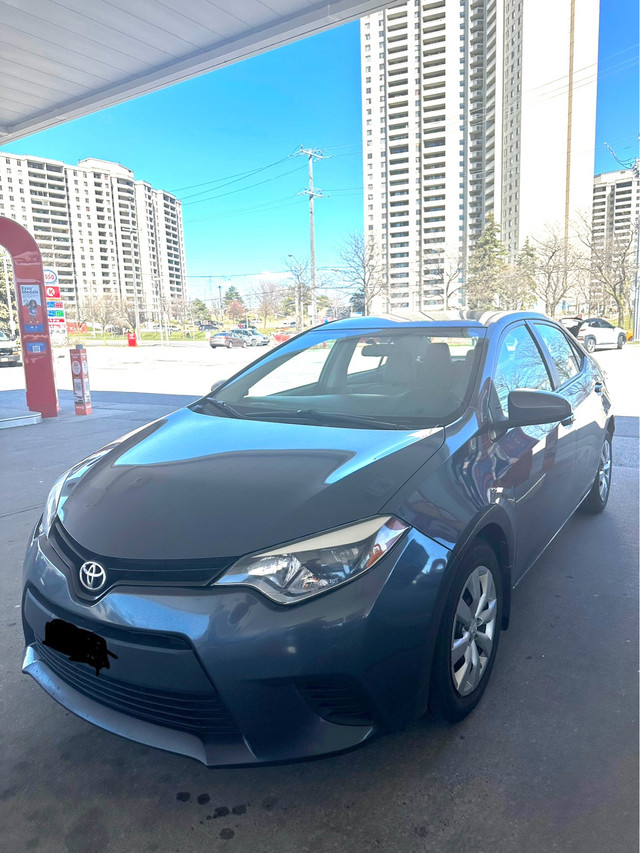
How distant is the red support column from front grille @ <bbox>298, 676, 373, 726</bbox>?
971 centimetres

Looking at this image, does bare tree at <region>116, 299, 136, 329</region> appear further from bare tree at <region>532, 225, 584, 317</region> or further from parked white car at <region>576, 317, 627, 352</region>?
parked white car at <region>576, 317, 627, 352</region>

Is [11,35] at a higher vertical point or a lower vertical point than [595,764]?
higher

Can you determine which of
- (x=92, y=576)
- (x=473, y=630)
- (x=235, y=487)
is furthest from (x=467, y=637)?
(x=92, y=576)

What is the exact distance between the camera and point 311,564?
1.75 m

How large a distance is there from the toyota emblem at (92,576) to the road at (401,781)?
71 centimetres

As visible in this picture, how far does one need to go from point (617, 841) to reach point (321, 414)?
1887mm

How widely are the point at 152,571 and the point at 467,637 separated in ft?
3.79

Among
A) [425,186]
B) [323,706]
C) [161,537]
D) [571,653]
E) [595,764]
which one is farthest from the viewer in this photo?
[425,186]

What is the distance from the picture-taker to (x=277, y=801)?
1.91 meters

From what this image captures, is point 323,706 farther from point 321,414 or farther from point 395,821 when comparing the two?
point 321,414

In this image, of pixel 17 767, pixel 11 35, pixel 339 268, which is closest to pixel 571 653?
pixel 17 767

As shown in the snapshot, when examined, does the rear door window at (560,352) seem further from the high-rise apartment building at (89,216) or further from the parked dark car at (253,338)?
the high-rise apartment building at (89,216)

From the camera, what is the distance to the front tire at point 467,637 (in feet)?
6.47

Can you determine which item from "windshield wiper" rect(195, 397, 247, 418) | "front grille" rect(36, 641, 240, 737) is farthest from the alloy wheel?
"windshield wiper" rect(195, 397, 247, 418)
